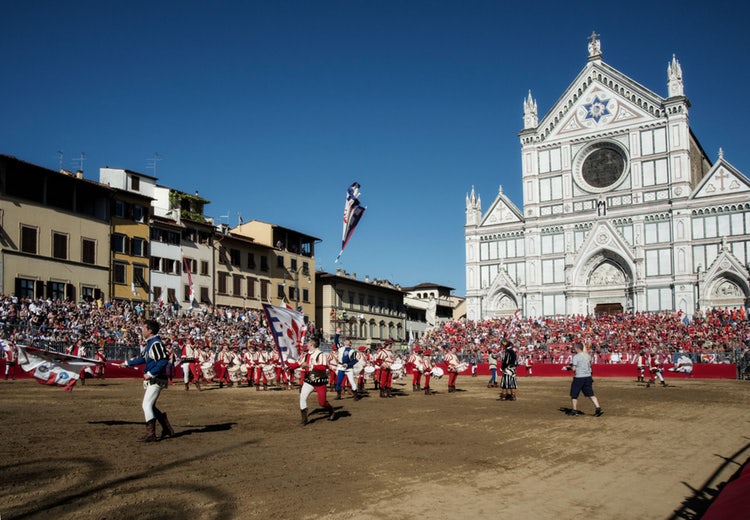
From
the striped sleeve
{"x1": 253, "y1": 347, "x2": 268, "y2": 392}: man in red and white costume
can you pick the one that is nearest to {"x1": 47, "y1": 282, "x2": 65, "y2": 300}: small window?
{"x1": 253, "y1": 347, "x2": 268, "y2": 392}: man in red and white costume

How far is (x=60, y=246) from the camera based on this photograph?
1734 inches

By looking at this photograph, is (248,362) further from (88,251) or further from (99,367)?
(88,251)

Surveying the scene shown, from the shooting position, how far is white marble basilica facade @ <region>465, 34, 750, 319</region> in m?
54.7

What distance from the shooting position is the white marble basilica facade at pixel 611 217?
54656 millimetres

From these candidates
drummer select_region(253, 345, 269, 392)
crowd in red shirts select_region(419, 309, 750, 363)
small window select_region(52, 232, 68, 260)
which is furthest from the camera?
crowd in red shirts select_region(419, 309, 750, 363)

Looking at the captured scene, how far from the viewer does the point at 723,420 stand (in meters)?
17.0

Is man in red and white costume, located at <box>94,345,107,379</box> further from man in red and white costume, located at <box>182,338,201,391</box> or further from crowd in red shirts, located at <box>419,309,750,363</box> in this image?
crowd in red shirts, located at <box>419,309,750,363</box>

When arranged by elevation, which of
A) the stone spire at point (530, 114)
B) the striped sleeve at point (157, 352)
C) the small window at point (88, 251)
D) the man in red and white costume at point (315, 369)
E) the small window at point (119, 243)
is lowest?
the man in red and white costume at point (315, 369)

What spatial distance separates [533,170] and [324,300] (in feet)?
87.7

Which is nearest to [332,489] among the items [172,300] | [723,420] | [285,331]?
[285,331]

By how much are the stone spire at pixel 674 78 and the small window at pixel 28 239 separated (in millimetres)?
51829

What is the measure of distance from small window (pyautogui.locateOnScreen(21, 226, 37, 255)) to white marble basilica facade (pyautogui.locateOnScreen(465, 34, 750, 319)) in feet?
134

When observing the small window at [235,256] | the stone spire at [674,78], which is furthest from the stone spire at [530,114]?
the small window at [235,256]

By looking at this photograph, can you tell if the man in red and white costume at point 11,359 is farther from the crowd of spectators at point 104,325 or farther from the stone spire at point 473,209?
the stone spire at point 473,209
